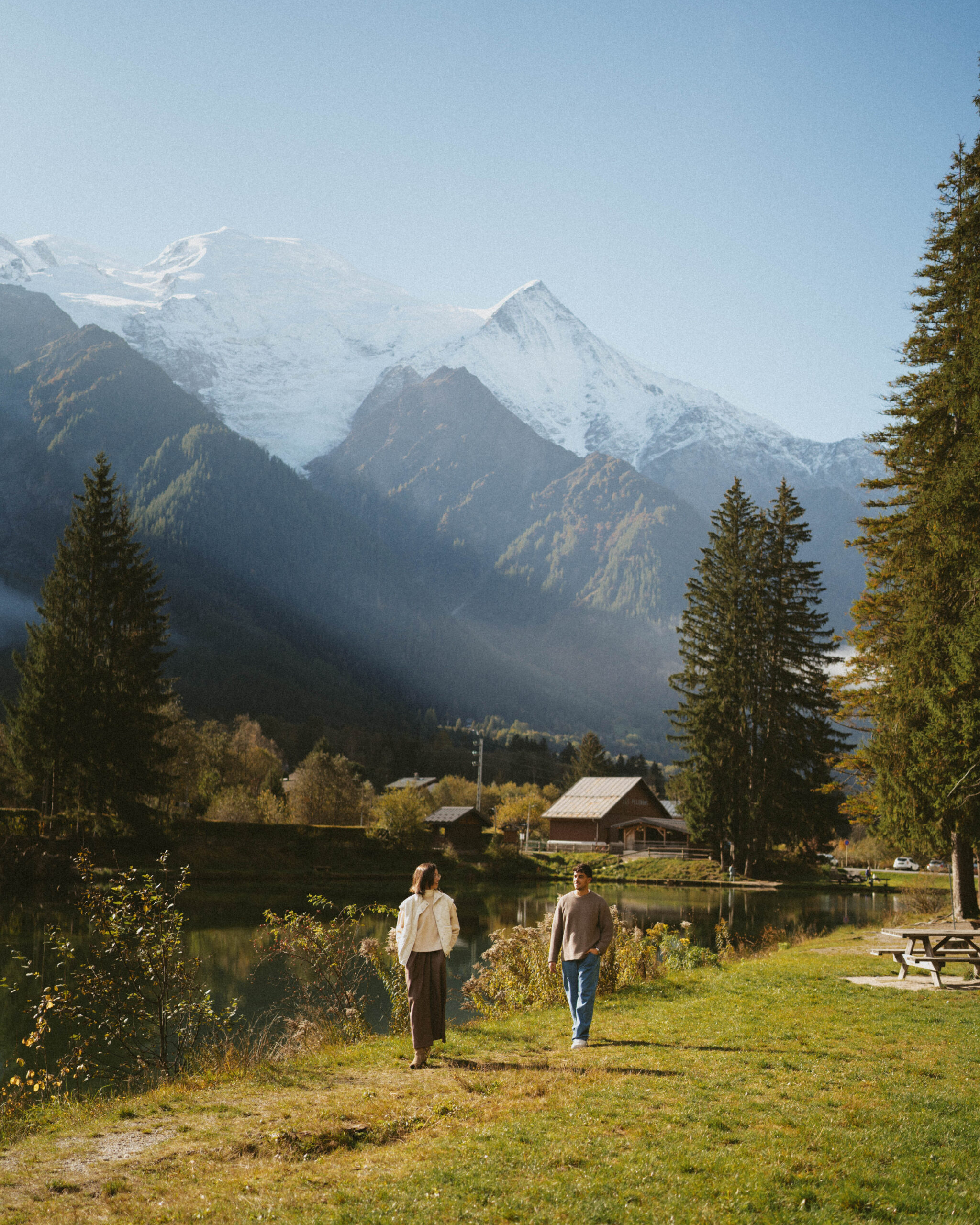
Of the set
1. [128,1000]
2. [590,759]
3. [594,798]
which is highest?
[590,759]

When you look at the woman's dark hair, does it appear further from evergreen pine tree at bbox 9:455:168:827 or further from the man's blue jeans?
evergreen pine tree at bbox 9:455:168:827

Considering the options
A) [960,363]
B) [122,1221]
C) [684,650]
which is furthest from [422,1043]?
[684,650]

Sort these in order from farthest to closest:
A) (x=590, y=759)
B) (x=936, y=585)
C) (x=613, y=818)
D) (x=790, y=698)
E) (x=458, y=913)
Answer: (x=590, y=759) → (x=613, y=818) → (x=790, y=698) → (x=458, y=913) → (x=936, y=585)

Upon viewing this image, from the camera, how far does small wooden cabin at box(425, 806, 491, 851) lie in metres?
63.9

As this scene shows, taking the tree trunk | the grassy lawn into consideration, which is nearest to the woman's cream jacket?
the grassy lawn

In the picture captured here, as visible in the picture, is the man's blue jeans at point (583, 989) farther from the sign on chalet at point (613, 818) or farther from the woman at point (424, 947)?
the sign on chalet at point (613, 818)

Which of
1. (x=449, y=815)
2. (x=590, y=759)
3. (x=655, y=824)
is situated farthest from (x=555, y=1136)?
(x=590, y=759)

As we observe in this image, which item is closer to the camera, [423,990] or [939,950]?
[423,990]

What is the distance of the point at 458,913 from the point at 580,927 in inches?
949

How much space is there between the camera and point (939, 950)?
14.6 metres

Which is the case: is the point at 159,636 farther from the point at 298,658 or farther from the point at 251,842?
the point at 298,658

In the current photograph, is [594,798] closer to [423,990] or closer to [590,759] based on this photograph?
[590,759]

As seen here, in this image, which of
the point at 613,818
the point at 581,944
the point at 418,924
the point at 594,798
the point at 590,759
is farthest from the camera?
the point at 590,759

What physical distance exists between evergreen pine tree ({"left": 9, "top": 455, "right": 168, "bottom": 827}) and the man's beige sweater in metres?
34.1
